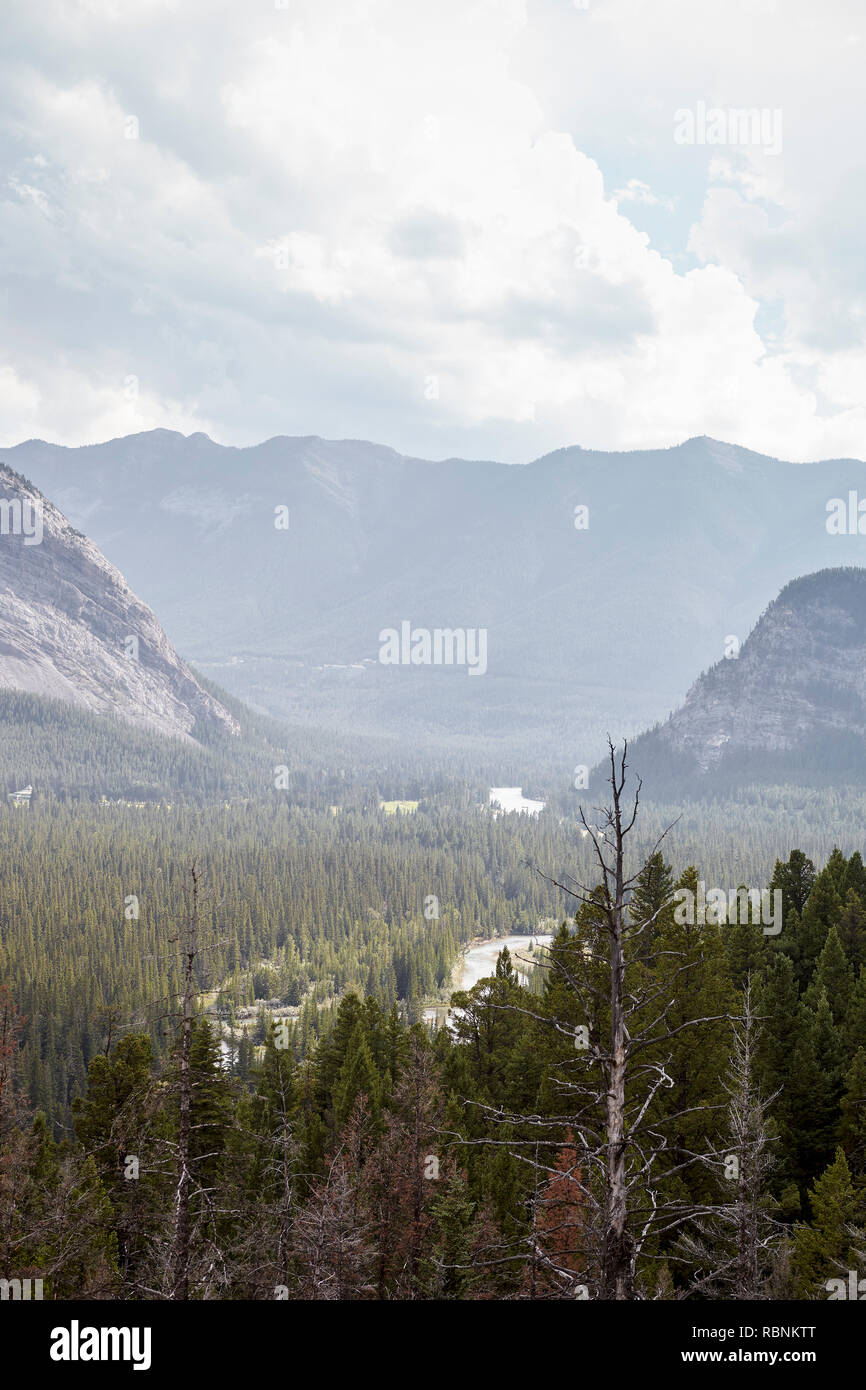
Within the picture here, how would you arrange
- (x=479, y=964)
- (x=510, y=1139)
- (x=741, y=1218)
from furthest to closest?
1. (x=479, y=964)
2. (x=510, y=1139)
3. (x=741, y=1218)

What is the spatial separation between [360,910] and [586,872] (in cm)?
5337

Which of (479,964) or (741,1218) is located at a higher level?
(741,1218)

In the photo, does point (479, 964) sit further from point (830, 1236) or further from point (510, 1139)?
point (830, 1236)

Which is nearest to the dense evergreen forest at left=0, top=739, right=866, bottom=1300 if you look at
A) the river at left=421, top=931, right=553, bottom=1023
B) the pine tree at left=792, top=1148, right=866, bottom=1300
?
the pine tree at left=792, top=1148, right=866, bottom=1300

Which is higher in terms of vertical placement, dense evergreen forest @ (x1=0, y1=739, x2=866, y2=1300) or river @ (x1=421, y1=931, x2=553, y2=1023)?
dense evergreen forest @ (x1=0, y1=739, x2=866, y2=1300)

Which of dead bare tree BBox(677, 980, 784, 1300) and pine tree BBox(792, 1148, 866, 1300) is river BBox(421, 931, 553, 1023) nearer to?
dead bare tree BBox(677, 980, 784, 1300)

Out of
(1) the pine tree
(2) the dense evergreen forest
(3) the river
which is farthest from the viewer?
(3) the river

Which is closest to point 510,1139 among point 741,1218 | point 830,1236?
point 830,1236

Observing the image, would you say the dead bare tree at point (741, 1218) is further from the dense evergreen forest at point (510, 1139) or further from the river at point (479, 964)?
the river at point (479, 964)

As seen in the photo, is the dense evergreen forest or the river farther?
the river

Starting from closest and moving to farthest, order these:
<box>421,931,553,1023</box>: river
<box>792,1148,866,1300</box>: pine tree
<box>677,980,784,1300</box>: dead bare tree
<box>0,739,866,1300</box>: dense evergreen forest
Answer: <box>0,739,866,1300</box>: dense evergreen forest < <box>677,980,784,1300</box>: dead bare tree < <box>792,1148,866,1300</box>: pine tree < <box>421,931,553,1023</box>: river

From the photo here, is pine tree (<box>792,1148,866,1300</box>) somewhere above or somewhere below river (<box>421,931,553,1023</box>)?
above
